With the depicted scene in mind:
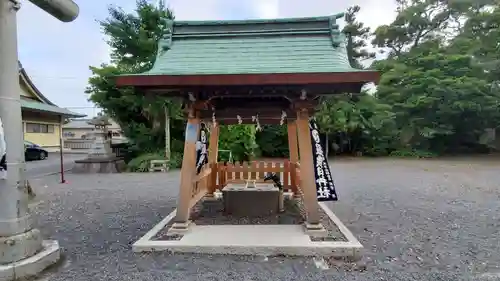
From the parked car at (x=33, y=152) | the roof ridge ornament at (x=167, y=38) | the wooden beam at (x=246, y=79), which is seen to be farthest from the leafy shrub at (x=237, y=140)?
the parked car at (x=33, y=152)

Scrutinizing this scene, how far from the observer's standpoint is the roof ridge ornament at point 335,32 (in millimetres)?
4453

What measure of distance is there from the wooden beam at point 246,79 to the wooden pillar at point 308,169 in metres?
0.78

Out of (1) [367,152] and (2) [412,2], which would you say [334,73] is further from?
(2) [412,2]

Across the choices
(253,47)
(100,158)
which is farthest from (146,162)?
(253,47)

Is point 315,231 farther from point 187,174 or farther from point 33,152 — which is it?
point 33,152

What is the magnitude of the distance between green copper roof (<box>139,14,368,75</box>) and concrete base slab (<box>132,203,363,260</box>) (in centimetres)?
192

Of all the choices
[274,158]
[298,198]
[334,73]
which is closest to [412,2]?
[274,158]

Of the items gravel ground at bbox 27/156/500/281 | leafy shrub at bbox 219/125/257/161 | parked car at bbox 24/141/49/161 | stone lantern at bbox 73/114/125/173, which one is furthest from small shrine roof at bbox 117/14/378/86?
parked car at bbox 24/141/49/161

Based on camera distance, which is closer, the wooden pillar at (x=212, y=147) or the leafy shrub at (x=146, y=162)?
the wooden pillar at (x=212, y=147)

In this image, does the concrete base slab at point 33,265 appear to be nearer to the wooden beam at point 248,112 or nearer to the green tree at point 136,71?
the wooden beam at point 248,112

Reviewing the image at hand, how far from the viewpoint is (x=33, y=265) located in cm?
330

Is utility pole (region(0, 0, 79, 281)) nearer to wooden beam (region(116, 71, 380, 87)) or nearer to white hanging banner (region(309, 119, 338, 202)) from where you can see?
wooden beam (region(116, 71, 380, 87))

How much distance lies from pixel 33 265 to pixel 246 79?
273cm

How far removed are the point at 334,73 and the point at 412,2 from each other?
72.0 feet
